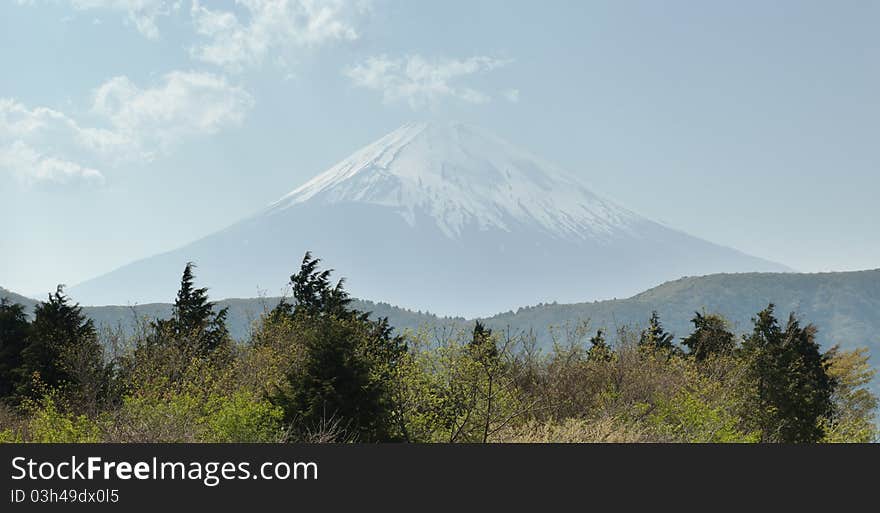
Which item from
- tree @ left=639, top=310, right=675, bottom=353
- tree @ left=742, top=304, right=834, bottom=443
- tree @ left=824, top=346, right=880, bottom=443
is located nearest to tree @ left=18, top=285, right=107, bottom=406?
tree @ left=639, top=310, right=675, bottom=353

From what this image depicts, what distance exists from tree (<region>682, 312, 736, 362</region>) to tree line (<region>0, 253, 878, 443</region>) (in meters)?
0.76

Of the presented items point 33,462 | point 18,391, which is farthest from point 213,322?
point 33,462

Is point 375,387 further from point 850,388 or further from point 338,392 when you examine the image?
point 850,388

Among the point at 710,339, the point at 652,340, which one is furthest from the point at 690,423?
the point at 710,339

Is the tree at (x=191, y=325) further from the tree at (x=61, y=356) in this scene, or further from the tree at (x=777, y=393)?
the tree at (x=777, y=393)

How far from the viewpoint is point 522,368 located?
116 feet

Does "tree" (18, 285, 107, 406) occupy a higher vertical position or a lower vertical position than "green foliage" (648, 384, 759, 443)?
higher

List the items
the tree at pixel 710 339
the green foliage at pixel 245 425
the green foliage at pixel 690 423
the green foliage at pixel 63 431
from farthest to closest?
the tree at pixel 710 339 → the green foliage at pixel 690 423 → the green foliage at pixel 245 425 → the green foliage at pixel 63 431

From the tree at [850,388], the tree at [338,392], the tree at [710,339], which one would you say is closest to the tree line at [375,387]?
the tree at [338,392]

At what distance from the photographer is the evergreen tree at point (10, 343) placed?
43.4 m

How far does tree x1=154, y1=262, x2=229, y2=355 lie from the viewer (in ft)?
158

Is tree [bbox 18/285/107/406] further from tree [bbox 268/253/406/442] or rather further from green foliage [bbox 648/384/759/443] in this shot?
green foliage [bbox 648/384/759/443]

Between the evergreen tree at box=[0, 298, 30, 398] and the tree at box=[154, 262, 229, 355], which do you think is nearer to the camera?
the evergreen tree at box=[0, 298, 30, 398]

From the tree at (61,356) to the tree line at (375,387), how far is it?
0.30ft
